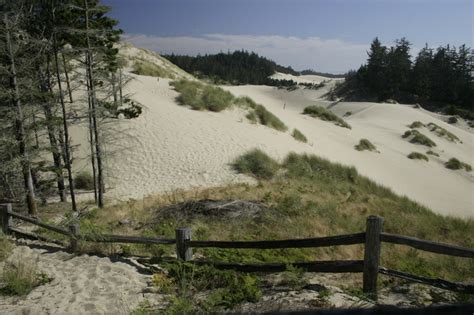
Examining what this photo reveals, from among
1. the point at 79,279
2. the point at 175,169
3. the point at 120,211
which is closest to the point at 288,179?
the point at 175,169

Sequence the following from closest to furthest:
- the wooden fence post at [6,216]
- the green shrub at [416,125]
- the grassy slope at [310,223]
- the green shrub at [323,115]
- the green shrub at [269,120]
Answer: the grassy slope at [310,223] < the wooden fence post at [6,216] < the green shrub at [269,120] < the green shrub at [323,115] < the green shrub at [416,125]

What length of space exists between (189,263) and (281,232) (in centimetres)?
385

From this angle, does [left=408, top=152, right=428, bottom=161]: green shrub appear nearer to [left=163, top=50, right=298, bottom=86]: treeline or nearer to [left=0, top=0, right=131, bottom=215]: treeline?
[left=0, top=0, right=131, bottom=215]: treeline

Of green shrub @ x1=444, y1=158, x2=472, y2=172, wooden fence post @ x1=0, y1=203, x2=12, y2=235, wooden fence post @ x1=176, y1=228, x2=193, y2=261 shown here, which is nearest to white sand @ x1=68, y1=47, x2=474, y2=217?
green shrub @ x1=444, y1=158, x2=472, y2=172

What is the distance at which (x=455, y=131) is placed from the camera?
140ft

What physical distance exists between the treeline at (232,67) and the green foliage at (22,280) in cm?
Answer: 7961

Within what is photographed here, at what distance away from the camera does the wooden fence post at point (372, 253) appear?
16.6 ft

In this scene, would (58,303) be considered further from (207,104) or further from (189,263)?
(207,104)

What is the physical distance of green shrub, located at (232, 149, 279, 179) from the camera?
1872 centimetres

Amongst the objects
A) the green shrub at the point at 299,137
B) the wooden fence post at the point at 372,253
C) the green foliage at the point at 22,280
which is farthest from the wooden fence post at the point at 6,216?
the green shrub at the point at 299,137

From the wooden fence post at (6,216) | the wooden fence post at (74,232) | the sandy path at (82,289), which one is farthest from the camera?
the wooden fence post at (6,216)

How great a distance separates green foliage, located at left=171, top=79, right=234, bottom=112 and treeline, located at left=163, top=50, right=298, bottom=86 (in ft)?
176

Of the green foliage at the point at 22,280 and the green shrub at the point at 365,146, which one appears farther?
the green shrub at the point at 365,146

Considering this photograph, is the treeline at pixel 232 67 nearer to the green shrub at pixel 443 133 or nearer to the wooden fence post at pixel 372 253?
the green shrub at pixel 443 133
